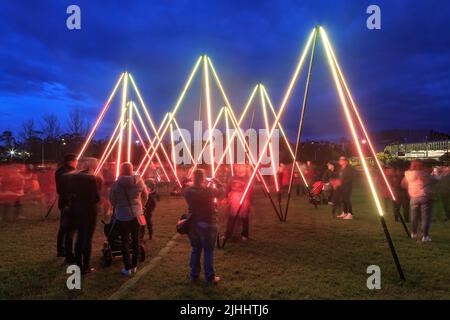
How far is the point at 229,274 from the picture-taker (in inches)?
280

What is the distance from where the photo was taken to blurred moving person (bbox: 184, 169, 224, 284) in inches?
251

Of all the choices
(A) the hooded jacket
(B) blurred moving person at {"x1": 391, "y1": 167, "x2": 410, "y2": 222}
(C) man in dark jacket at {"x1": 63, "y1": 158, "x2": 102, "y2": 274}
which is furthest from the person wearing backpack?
(B) blurred moving person at {"x1": 391, "y1": 167, "x2": 410, "y2": 222}

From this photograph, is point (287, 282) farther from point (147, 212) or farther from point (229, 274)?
point (147, 212)

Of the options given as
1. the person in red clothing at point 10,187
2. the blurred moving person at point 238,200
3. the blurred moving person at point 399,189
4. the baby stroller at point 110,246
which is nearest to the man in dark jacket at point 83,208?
the baby stroller at point 110,246

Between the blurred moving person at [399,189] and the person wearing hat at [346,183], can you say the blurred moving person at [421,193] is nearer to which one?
the blurred moving person at [399,189]

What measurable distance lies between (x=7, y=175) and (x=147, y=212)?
8.23 metres

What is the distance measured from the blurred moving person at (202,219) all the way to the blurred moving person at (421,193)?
605 cm

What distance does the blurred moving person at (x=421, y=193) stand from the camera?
943 cm

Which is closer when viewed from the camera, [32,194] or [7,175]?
[7,175]

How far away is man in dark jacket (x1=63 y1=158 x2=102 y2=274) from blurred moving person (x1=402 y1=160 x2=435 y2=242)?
791 cm
